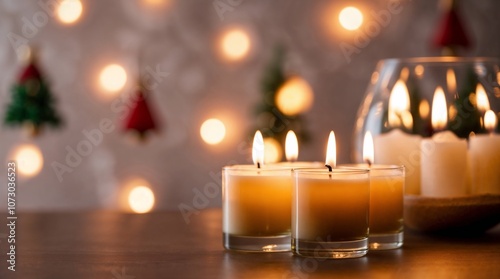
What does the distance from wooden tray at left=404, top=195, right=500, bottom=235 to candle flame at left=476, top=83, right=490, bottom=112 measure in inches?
4.8

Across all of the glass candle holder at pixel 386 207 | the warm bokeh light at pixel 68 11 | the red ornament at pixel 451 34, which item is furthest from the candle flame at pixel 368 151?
the warm bokeh light at pixel 68 11

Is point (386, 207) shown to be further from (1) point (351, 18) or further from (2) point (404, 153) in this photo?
(1) point (351, 18)

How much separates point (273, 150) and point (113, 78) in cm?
70

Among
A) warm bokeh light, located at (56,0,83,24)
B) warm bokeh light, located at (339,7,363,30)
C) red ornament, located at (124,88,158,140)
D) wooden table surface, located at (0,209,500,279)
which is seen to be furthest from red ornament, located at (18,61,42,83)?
wooden table surface, located at (0,209,500,279)

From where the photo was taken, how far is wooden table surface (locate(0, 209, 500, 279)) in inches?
27.7

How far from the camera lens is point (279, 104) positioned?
2691 millimetres

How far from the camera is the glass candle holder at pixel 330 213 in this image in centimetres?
79

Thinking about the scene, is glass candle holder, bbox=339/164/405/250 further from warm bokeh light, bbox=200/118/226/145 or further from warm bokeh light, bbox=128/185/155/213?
warm bokeh light, bbox=128/185/155/213

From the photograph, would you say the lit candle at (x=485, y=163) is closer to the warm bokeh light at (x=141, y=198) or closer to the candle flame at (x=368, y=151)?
the candle flame at (x=368, y=151)

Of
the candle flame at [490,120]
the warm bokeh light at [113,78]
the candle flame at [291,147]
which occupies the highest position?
the warm bokeh light at [113,78]

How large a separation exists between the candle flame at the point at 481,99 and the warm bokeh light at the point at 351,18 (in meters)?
1.84

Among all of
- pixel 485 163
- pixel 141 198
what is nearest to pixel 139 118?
pixel 141 198

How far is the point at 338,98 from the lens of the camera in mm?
2814

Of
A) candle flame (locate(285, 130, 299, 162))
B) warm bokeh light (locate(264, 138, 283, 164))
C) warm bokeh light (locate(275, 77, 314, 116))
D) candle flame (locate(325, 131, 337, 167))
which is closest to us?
candle flame (locate(325, 131, 337, 167))
